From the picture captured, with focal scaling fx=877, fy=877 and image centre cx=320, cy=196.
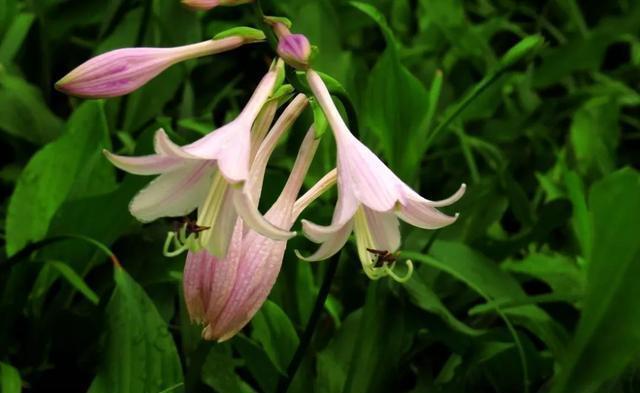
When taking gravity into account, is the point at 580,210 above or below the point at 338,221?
below

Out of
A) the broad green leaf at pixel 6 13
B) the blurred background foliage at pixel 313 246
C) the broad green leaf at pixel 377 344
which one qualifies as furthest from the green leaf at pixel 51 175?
the broad green leaf at pixel 377 344

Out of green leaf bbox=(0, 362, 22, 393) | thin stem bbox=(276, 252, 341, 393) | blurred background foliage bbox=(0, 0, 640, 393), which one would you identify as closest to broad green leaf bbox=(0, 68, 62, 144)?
blurred background foliage bbox=(0, 0, 640, 393)

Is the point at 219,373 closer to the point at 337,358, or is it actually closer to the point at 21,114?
the point at 337,358

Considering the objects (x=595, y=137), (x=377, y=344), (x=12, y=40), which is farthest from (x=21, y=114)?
(x=595, y=137)

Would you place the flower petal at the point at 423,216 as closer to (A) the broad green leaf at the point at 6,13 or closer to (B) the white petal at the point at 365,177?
(B) the white petal at the point at 365,177

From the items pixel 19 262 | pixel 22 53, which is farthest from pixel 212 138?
pixel 22 53

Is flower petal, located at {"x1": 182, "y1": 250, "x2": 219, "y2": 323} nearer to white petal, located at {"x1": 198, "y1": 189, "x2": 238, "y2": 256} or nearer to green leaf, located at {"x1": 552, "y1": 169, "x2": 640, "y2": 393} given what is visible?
white petal, located at {"x1": 198, "y1": 189, "x2": 238, "y2": 256}

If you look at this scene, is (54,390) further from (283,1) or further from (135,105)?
(283,1)
